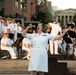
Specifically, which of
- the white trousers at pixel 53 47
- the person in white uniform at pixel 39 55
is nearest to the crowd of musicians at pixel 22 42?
the white trousers at pixel 53 47

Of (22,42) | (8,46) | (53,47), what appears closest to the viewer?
(53,47)

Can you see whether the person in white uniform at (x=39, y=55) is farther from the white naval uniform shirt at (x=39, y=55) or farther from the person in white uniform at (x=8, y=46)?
the person in white uniform at (x=8, y=46)

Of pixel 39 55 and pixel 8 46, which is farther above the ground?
pixel 39 55

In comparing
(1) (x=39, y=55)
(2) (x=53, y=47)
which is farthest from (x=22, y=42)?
(1) (x=39, y=55)

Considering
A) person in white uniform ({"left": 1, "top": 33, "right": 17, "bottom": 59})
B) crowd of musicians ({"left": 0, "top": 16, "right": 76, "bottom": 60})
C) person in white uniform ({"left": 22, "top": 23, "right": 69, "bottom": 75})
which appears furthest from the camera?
person in white uniform ({"left": 1, "top": 33, "right": 17, "bottom": 59})

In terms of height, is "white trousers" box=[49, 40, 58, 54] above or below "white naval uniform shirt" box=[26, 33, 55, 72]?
below

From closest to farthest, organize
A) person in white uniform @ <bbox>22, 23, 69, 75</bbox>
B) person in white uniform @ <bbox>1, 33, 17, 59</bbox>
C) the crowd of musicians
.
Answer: person in white uniform @ <bbox>22, 23, 69, 75</bbox>
the crowd of musicians
person in white uniform @ <bbox>1, 33, 17, 59</bbox>

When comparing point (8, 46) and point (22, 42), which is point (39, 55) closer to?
point (8, 46)

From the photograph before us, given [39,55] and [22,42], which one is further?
[22,42]

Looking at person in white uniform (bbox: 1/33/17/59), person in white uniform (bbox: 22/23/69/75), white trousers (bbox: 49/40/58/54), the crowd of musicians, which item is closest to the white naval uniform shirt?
person in white uniform (bbox: 22/23/69/75)

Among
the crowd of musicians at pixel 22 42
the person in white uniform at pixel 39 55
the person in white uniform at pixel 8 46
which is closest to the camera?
the person in white uniform at pixel 39 55

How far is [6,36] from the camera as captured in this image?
19375mm

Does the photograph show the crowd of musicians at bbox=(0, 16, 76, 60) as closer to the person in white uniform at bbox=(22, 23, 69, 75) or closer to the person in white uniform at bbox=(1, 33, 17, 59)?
the person in white uniform at bbox=(1, 33, 17, 59)

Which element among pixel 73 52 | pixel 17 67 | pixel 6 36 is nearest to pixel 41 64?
pixel 17 67
